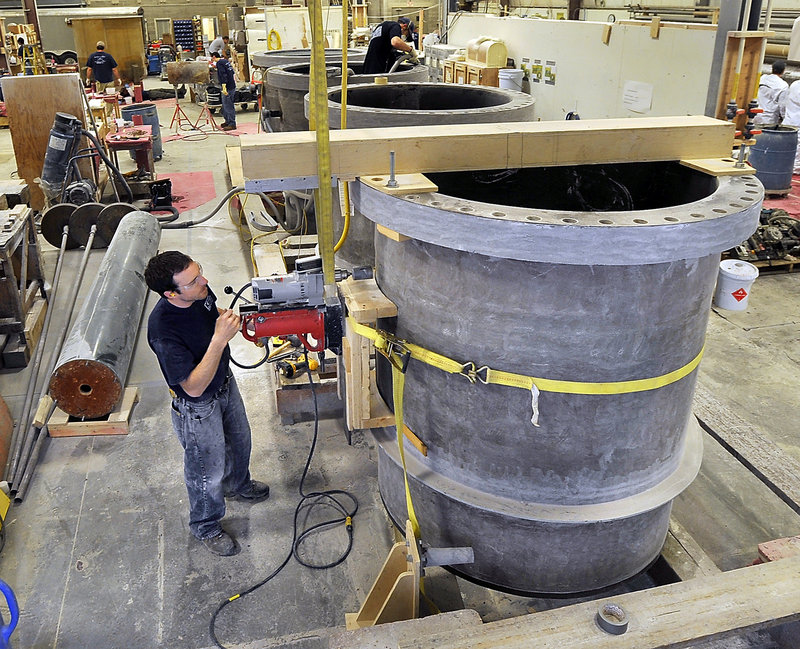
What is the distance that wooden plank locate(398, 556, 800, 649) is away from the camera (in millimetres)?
1937

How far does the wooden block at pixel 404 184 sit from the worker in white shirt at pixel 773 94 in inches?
345

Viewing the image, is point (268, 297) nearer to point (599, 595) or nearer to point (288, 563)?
point (288, 563)

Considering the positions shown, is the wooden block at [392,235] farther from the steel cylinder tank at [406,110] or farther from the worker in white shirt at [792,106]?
the worker in white shirt at [792,106]

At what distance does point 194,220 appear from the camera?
8125mm

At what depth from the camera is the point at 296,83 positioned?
6129mm

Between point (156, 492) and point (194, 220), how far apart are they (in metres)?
5.16

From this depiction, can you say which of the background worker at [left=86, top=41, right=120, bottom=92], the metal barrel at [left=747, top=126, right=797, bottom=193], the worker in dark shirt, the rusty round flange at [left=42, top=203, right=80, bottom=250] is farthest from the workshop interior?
the background worker at [left=86, top=41, right=120, bottom=92]

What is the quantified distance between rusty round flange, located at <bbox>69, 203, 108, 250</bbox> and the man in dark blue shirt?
15.1 feet

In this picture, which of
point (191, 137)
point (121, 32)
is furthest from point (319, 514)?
point (121, 32)

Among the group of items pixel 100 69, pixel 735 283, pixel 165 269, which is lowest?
pixel 735 283

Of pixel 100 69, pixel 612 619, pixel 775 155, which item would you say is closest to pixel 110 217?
pixel 612 619

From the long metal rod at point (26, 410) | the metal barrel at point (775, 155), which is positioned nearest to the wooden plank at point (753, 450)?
the long metal rod at point (26, 410)

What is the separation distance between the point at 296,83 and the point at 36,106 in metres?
3.94

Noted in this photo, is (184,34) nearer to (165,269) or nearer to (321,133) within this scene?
(165,269)
